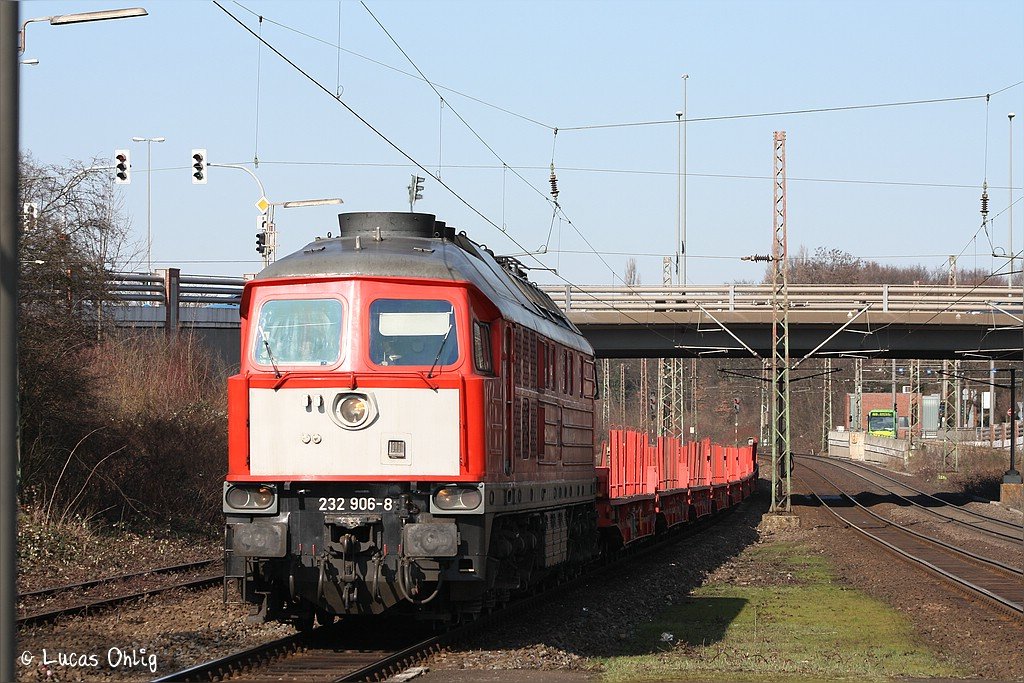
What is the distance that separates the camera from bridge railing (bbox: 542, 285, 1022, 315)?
38062 millimetres

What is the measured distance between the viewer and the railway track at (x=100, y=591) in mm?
13836

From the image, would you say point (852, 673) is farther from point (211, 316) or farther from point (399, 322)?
point (211, 316)

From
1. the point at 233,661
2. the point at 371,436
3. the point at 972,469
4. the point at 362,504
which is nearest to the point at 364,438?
the point at 371,436

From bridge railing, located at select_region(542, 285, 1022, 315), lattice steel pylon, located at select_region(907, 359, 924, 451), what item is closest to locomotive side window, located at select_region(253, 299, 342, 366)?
bridge railing, located at select_region(542, 285, 1022, 315)

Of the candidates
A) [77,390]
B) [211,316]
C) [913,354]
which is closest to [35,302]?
[77,390]

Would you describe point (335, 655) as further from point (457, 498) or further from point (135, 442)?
point (135, 442)

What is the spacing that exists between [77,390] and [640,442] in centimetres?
1057

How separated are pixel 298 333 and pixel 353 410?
1.01 m

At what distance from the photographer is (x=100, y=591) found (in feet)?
54.4

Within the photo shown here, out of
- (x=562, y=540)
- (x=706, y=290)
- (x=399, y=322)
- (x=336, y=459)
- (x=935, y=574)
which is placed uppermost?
(x=706, y=290)

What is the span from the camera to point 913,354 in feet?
138

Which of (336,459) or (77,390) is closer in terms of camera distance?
(336,459)

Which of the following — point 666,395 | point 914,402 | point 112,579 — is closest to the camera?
point 112,579

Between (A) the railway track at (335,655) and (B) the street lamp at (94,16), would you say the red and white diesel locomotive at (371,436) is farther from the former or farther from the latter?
(B) the street lamp at (94,16)
